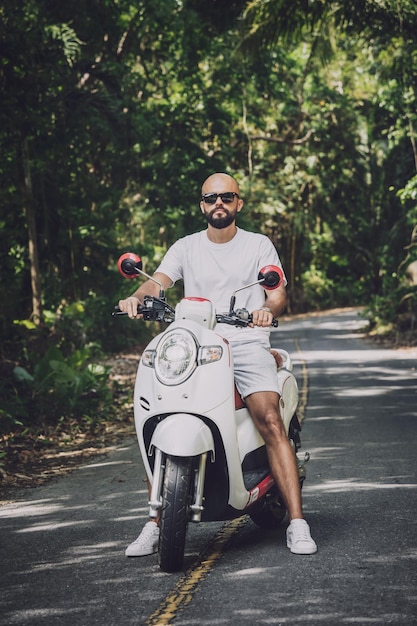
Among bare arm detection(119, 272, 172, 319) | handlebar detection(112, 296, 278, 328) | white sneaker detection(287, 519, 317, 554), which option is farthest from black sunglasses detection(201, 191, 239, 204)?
white sneaker detection(287, 519, 317, 554)

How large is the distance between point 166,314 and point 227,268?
51cm

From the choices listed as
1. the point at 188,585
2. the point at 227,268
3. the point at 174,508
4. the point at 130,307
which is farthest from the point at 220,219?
the point at 188,585

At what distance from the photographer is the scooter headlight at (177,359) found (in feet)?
16.7

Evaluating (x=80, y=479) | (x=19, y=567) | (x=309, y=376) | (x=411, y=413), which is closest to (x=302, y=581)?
(x=19, y=567)

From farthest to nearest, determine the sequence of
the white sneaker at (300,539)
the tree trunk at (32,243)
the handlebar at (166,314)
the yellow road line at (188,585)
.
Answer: the tree trunk at (32,243)
the white sneaker at (300,539)
the handlebar at (166,314)
the yellow road line at (188,585)

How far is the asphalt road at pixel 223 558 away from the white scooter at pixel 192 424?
1.12 feet

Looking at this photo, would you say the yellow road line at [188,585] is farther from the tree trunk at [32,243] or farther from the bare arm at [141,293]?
the tree trunk at [32,243]

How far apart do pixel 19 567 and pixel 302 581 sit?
1602 mm

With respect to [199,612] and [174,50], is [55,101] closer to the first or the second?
[174,50]

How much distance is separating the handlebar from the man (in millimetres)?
60

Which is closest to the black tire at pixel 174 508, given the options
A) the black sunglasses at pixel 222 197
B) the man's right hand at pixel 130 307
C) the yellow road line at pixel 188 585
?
the yellow road line at pixel 188 585

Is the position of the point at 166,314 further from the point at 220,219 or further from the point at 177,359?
the point at 220,219

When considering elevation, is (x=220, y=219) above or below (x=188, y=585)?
above

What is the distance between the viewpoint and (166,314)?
5453 mm
